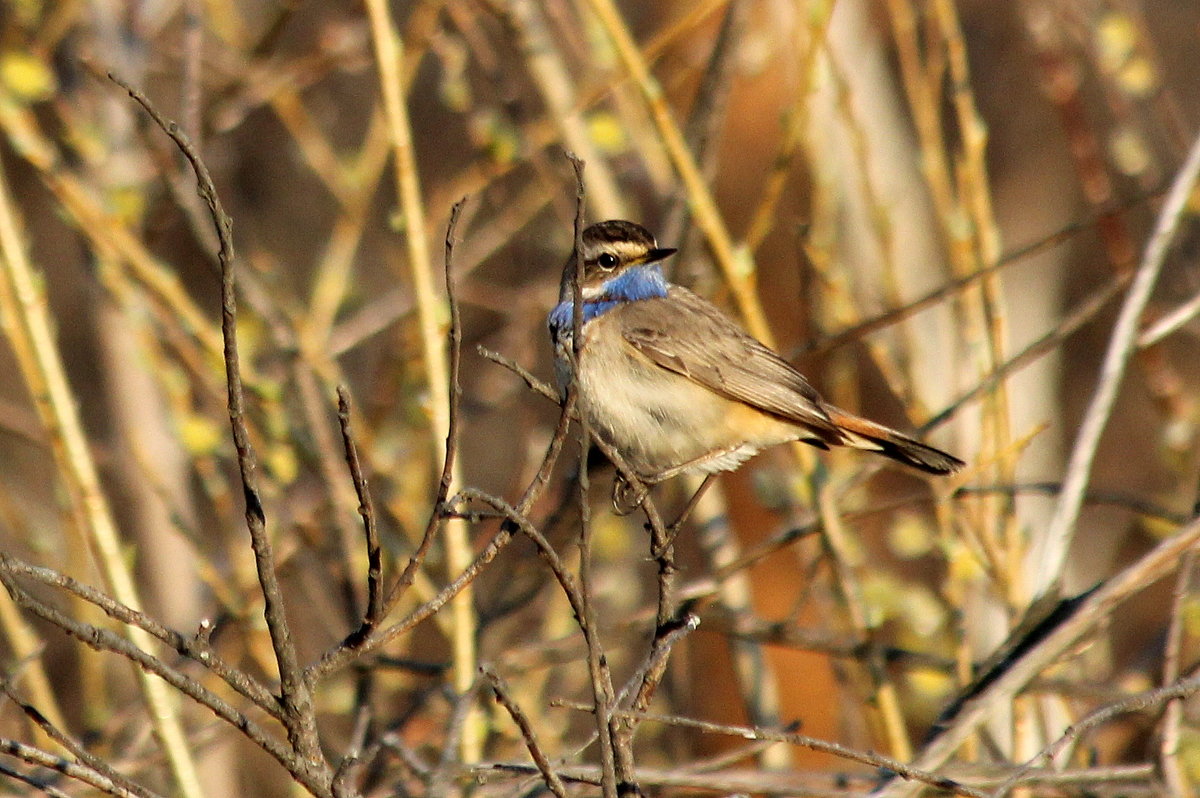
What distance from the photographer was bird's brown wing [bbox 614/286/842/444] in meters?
5.02

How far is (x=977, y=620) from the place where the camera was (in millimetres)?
7660

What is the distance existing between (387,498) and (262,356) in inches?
47.0

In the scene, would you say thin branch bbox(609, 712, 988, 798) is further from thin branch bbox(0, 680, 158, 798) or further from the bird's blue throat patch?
the bird's blue throat patch

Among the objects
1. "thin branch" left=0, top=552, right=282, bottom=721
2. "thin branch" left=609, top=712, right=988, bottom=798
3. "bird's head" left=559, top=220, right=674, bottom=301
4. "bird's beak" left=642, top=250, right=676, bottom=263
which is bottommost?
"thin branch" left=0, top=552, right=282, bottom=721

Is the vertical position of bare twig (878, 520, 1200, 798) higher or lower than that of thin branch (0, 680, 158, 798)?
higher

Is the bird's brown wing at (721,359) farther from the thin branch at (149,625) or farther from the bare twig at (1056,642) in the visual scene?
the thin branch at (149,625)

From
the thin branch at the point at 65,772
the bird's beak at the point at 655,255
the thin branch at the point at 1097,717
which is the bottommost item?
the thin branch at the point at 65,772

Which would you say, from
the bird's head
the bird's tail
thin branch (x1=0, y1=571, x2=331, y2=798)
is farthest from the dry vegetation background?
the bird's head

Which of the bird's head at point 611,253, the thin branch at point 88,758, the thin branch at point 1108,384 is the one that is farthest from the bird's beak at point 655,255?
the thin branch at point 88,758

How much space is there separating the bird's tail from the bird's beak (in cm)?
83

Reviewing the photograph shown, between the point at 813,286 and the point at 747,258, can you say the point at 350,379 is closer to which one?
the point at 813,286

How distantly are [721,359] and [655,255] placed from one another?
0.48 meters

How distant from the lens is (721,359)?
514cm

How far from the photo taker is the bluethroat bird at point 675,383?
4879 mm
